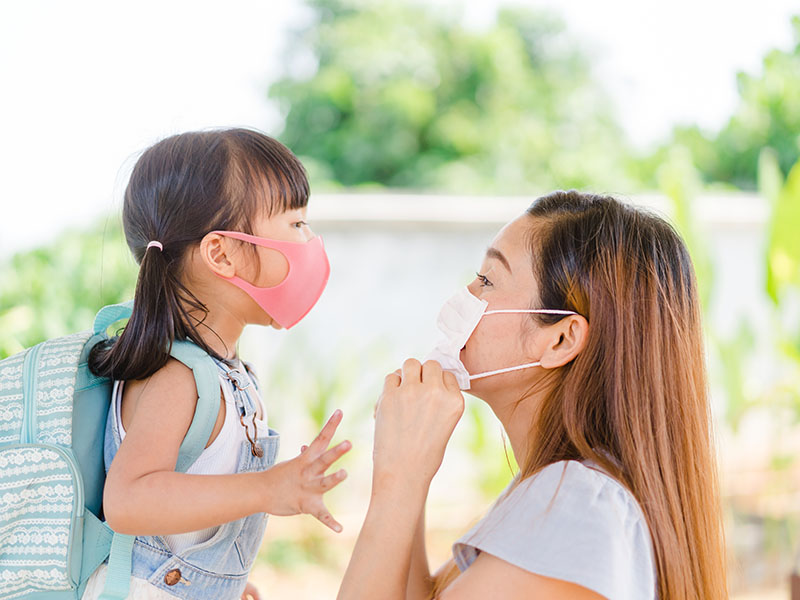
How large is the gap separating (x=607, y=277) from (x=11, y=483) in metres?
1.04

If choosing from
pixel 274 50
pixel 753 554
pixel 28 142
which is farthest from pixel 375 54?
pixel 753 554

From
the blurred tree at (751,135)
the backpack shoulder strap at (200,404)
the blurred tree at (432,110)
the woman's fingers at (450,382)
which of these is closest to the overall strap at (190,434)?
the backpack shoulder strap at (200,404)

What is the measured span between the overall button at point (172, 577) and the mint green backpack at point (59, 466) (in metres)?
0.08

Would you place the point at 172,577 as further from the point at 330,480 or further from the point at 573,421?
the point at 573,421

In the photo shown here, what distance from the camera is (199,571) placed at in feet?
4.46

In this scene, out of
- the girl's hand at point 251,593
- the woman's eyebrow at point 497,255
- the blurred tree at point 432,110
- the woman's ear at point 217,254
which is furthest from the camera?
the blurred tree at point 432,110

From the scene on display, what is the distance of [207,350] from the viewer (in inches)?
55.1

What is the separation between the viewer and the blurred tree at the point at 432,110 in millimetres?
9633

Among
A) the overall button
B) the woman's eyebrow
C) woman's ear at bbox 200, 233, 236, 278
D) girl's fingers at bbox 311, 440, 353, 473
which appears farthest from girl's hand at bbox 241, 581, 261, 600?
the woman's eyebrow

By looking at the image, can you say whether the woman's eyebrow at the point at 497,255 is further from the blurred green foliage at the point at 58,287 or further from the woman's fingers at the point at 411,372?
the blurred green foliage at the point at 58,287

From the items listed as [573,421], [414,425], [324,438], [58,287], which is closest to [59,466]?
[324,438]

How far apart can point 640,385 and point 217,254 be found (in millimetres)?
786

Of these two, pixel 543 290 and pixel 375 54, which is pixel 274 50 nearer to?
pixel 375 54

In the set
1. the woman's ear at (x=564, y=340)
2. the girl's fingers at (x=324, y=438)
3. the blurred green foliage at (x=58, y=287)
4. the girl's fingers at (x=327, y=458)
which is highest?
the woman's ear at (x=564, y=340)
